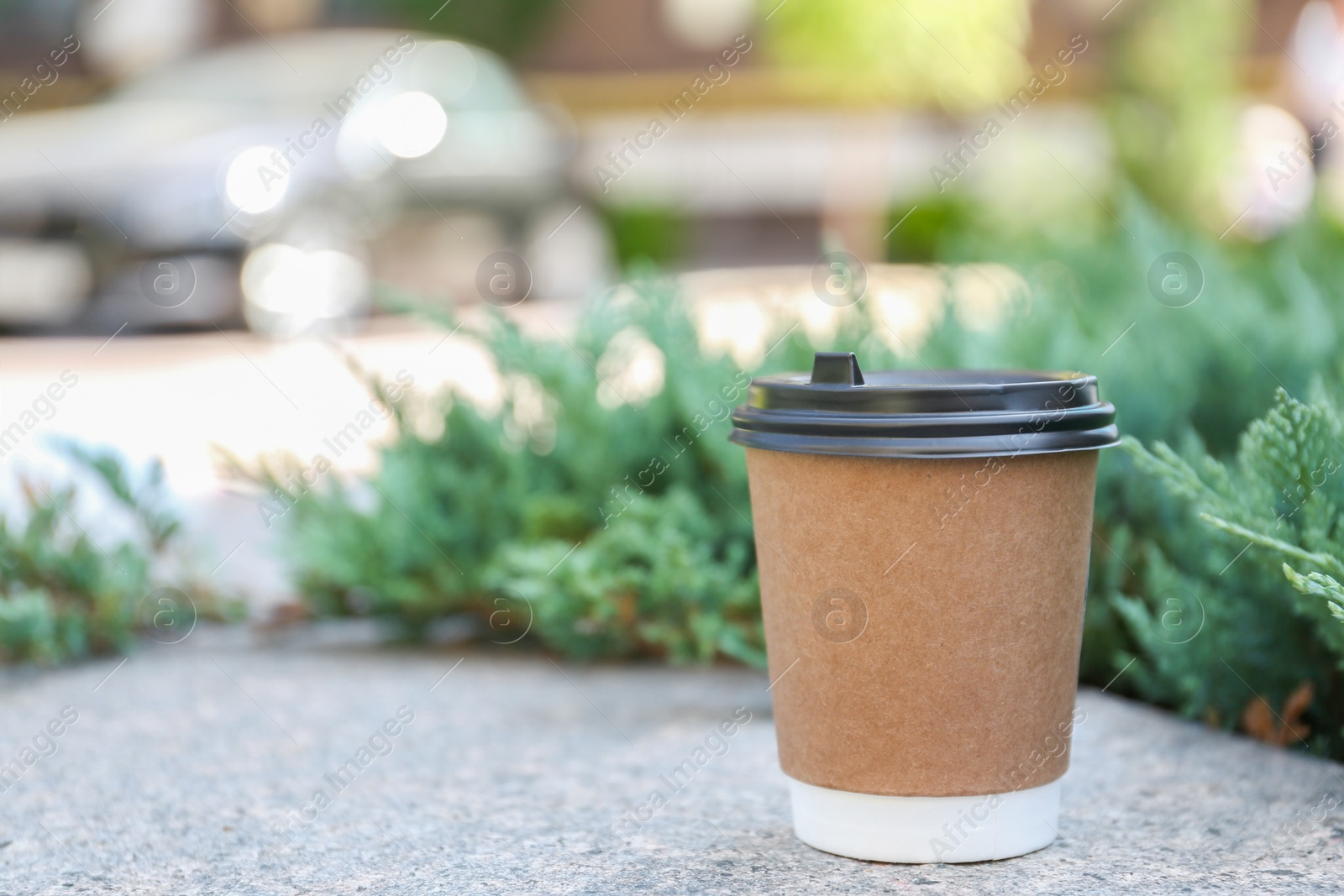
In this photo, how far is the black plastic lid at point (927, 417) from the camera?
189 centimetres

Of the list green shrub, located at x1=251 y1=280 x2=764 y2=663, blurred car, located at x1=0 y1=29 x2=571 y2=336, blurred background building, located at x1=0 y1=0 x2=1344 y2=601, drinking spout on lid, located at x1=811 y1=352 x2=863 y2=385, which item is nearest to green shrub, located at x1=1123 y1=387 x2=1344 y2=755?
drinking spout on lid, located at x1=811 y1=352 x2=863 y2=385

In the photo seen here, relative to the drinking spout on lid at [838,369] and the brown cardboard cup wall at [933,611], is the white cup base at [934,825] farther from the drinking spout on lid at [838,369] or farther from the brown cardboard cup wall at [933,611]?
the drinking spout on lid at [838,369]

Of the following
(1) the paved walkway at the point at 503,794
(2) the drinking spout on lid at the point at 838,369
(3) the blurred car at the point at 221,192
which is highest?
(3) the blurred car at the point at 221,192

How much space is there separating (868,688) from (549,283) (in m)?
9.12

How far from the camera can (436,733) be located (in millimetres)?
2832

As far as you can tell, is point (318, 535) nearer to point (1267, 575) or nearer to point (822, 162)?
point (1267, 575)

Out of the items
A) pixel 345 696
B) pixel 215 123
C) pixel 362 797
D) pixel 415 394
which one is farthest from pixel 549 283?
pixel 362 797

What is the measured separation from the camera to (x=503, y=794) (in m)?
2.46

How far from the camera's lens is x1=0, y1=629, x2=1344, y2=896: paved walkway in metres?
2.04

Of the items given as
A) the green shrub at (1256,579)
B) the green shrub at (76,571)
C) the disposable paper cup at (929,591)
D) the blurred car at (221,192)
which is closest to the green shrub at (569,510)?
the green shrub at (76,571)

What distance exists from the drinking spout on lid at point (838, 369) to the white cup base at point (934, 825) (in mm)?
591

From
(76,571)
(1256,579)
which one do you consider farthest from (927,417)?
(76,571)

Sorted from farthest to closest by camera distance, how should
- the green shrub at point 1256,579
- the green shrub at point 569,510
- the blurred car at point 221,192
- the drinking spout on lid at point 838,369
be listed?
the blurred car at point 221,192
the green shrub at point 569,510
the green shrub at point 1256,579
the drinking spout on lid at point 838,369

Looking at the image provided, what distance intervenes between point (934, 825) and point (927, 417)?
0.60 m
